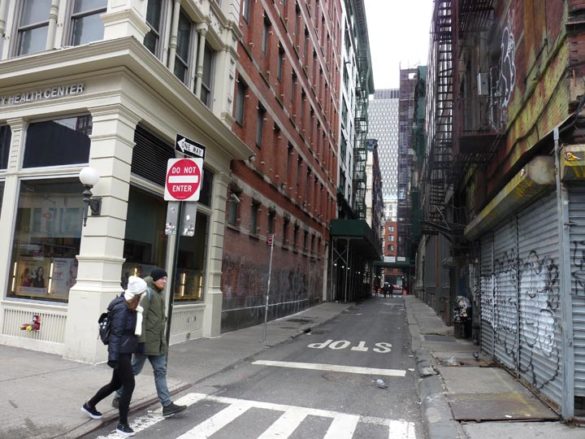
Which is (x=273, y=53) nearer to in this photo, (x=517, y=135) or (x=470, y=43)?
(x=470, y=43)

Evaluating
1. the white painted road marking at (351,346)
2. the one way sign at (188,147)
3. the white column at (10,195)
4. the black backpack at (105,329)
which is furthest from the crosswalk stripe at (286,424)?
the white column at (10,195)

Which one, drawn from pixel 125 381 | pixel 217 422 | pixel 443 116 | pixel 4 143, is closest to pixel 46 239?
pixel 4 143

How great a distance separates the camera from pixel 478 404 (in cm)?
704

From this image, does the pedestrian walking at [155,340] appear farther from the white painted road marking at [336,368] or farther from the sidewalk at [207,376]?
the white painted road marking at [336,368]

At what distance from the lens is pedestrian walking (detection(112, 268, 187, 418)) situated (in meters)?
6.04

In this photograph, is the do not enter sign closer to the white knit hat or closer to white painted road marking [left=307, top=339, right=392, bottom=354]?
the white knit hat

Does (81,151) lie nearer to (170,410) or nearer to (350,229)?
(170,410)

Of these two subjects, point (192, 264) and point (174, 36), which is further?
point (192, 264)

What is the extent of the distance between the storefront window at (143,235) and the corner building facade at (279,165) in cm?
356

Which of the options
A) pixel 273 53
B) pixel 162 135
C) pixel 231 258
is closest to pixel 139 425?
pixel 162 135

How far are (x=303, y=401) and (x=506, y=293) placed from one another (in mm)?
4862

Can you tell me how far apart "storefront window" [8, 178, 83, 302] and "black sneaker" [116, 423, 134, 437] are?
A: 5.18m

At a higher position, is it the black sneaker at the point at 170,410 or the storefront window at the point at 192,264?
the storefront window at the point at 192,264

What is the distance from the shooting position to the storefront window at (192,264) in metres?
13.0
